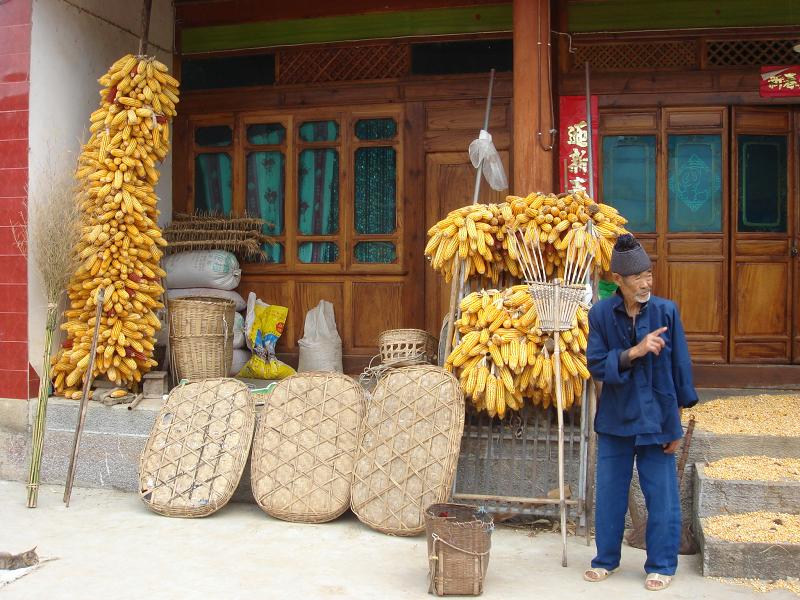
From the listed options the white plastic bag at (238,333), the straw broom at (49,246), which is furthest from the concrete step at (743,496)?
the white plastic bag at (238,333)

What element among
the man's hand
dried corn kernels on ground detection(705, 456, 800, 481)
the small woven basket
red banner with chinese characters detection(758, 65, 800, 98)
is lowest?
dried corn kernels on ground detection(705, 456, 800, 481)

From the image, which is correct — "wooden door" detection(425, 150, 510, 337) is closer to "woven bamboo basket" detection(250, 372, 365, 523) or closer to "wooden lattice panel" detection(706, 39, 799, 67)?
"woven bamboo basket" detection(250, 372, 365, 523)

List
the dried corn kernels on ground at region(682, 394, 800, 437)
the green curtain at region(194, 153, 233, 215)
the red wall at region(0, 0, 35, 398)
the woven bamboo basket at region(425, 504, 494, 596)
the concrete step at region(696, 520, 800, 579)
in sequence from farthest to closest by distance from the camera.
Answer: the green curtain at region(194, 153, 233, 215) < the red wall at region(0, 0, 35, 398) < the dried corn kernels on ground at region(682, 394, 800, 437) < the concrete step at region(696, 520, 800, 579) < the woven bamboo basket at region(425, 504, 494, 596)

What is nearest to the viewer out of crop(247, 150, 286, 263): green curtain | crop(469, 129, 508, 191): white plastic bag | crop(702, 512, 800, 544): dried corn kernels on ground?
crop(702, 512, 800, 544): dried corn kernels on ground

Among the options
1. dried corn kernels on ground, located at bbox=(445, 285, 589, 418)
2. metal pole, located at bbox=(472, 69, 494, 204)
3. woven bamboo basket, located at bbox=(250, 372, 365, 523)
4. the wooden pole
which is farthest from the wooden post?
the wooden pole

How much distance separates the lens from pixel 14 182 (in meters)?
6.89

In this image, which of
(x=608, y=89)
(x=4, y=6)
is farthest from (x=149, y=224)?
(x=608, y=89)

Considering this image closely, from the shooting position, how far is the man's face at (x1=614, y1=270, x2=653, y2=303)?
443cm

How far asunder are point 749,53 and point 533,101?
97.2 inches

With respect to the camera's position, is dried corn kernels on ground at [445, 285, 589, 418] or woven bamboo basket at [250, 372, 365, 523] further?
woven bamboo basket at [250, 372, 365, 523]

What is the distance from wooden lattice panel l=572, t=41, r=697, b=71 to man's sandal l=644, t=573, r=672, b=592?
4.64 metres

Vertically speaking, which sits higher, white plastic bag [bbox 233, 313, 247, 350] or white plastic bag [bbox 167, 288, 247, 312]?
white plastic bag [bbox 167, 288, 247, 312]

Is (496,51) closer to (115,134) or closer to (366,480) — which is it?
(115,134)

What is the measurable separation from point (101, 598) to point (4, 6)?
4.83m
